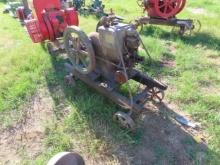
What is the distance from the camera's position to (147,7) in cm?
627

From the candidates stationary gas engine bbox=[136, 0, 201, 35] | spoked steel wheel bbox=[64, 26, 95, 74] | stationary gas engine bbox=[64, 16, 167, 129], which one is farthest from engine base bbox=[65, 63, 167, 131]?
stationary gas engine bbox=[136, 0, 201, 35]

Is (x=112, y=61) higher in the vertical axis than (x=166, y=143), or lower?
higher

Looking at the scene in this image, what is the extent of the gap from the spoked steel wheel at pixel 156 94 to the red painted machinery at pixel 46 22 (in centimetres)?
202

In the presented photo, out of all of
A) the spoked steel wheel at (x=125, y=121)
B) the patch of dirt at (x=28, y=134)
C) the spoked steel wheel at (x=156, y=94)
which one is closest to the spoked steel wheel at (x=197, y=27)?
the spoked steel wheel at (x=156, y=94)

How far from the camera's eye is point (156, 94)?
3615mm

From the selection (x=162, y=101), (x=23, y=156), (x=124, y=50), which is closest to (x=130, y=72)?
(x=124, y=50)

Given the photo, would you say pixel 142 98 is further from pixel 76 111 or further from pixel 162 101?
pixel 76 111

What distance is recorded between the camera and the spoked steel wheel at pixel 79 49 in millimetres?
3318

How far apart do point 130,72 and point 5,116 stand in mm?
1727

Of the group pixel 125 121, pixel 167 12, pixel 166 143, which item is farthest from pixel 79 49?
pixel 167 12

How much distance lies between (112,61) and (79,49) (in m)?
0.49

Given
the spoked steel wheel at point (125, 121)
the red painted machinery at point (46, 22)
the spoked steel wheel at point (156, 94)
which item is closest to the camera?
the spoked steel wheel at point (125, 121)

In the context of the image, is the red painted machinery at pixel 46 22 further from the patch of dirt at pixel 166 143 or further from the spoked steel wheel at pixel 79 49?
the patch of dirt at pixel 166 143

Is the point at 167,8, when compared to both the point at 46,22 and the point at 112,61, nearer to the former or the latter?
the point at 46,22
